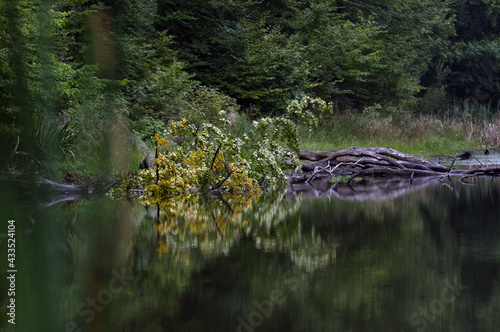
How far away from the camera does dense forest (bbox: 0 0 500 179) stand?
3.05ft

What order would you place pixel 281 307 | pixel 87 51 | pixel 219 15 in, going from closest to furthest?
1. pixel 87 51
2. pixel 281 307
3. pixel 219 15

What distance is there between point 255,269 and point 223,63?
16.7 meters

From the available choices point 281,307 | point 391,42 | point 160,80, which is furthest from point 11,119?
point 391,42

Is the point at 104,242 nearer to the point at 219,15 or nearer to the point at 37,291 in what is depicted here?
the point at 37,291

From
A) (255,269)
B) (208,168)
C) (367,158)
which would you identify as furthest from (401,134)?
(255,269)

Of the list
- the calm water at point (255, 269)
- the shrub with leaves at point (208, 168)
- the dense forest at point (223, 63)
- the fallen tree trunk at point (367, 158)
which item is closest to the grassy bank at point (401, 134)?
the dense forest at point (223, 63)

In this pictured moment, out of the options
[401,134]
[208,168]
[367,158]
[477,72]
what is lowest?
[208,168]

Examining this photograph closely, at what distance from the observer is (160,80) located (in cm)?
1484

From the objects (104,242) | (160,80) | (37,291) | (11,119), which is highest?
(160,80)

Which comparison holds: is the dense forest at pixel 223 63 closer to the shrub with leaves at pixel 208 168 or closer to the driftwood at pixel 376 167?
the shrub with leaves at pixel 208 168

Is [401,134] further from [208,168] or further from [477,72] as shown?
[477,72]

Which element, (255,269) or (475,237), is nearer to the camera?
(255,269)

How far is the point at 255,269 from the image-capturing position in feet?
10.2

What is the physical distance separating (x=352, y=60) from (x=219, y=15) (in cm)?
471
